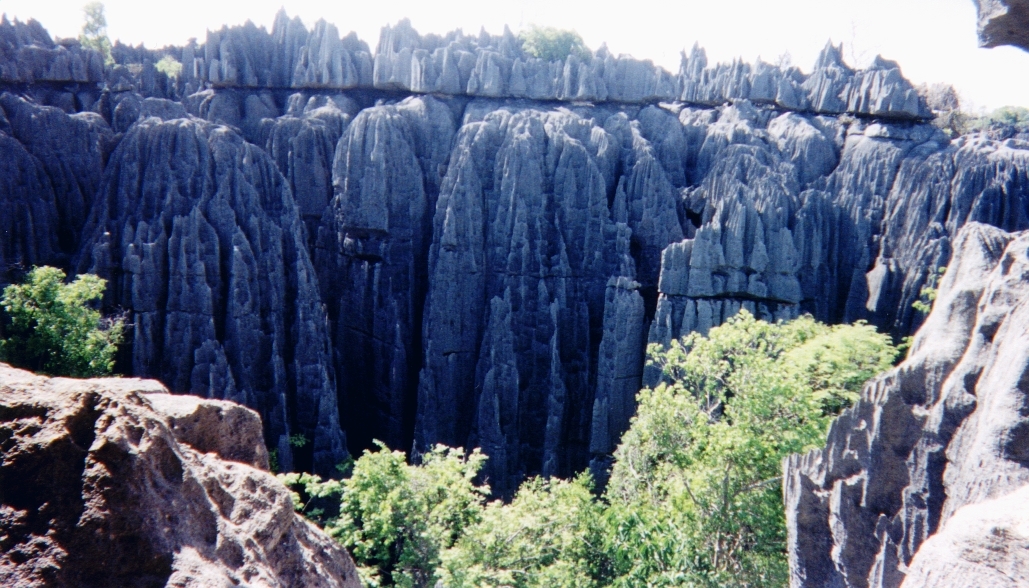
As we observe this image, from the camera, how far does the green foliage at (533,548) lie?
33.5ft

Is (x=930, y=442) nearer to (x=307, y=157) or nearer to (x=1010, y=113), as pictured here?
(x=307, y=157)

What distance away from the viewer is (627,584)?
10.2 meters

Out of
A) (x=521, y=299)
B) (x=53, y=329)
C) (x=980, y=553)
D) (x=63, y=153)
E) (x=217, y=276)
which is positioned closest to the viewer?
(x=980, y=553)

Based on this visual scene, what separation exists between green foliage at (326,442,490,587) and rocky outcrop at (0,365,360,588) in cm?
687

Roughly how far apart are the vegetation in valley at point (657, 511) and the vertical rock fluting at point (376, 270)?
9956mm

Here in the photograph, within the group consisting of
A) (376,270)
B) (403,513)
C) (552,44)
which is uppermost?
(552,44)

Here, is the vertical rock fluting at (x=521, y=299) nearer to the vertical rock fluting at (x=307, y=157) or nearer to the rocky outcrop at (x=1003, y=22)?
the vertical rock fluting at (x=307, y=157)

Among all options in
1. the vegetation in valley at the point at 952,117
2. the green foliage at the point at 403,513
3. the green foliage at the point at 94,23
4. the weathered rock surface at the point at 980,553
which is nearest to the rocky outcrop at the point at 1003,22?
the weathered rock surface at the point at 980,553

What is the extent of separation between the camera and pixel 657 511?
37.2 ft

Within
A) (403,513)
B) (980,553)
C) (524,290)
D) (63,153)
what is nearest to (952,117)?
(524,290)

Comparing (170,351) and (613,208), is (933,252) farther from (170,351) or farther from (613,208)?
(170,351)

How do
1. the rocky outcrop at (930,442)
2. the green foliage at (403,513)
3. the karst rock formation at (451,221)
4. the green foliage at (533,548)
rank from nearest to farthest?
the rocky outcrop at (930,442) < the green foliage at (533,548) < the green foliage at (403,513) < the karst rock formation at (451,221)

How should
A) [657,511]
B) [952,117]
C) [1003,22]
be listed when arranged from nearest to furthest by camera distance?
[1003,22] → [657,511] → [952,117]

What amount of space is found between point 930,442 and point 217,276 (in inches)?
649
